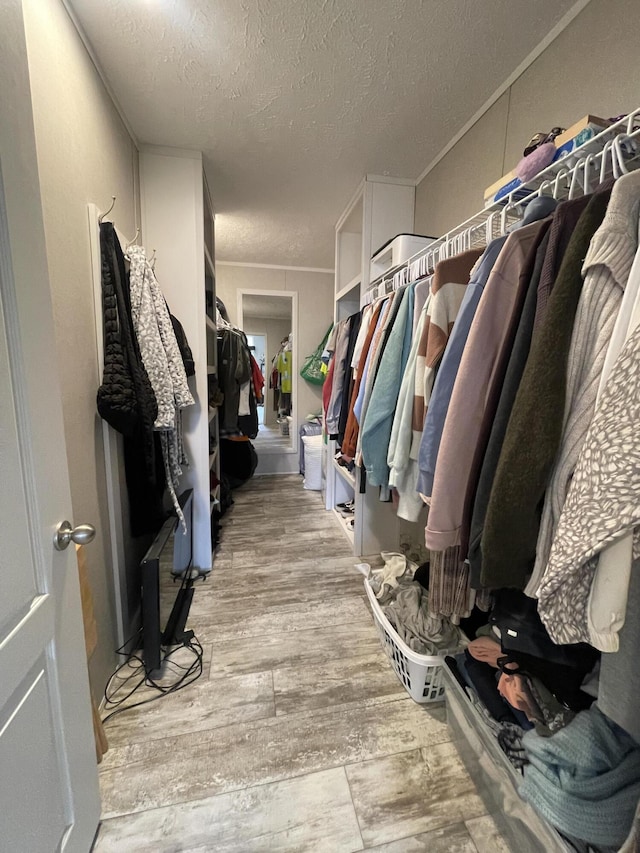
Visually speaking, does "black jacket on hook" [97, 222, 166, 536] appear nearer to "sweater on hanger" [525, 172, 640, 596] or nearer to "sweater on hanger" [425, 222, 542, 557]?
"sweater on hanger" [425, 222, 542, 557]

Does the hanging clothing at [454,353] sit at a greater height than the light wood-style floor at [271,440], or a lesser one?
greater

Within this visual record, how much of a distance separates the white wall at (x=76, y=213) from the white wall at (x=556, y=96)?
5.40 feet

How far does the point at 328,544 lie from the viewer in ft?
8.41

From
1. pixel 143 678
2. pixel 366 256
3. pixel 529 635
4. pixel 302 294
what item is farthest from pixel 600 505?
pixel 302 294

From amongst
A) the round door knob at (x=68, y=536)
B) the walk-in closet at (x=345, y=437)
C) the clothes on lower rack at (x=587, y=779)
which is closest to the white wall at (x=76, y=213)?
the walk-in closet at (x=345, y=437)

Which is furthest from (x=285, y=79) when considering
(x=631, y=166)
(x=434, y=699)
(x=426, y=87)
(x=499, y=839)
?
(x=499, y=839)

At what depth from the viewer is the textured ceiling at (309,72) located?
114cm

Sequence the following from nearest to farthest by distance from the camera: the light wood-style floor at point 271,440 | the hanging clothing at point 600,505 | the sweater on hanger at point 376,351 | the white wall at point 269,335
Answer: the hanging clothing at point 600,505
the sweater on hanger at point 376,351
the light wood-style floor at point 271,440
the white wall at point 269,335

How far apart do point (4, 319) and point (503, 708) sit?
158 centimetres

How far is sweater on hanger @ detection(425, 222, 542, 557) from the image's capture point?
770 millimetres

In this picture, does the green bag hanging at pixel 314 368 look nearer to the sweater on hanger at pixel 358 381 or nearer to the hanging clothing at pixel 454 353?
the sweater on hanger at pixel 358 381

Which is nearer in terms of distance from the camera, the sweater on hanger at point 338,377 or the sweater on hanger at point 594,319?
the sweater on hanger at point 594,319

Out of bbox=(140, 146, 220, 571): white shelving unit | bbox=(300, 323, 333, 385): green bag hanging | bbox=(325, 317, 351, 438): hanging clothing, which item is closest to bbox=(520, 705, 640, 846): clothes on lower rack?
bbox=(325, 317, 351, 438): hanging clothing

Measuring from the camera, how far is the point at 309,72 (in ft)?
4.47
